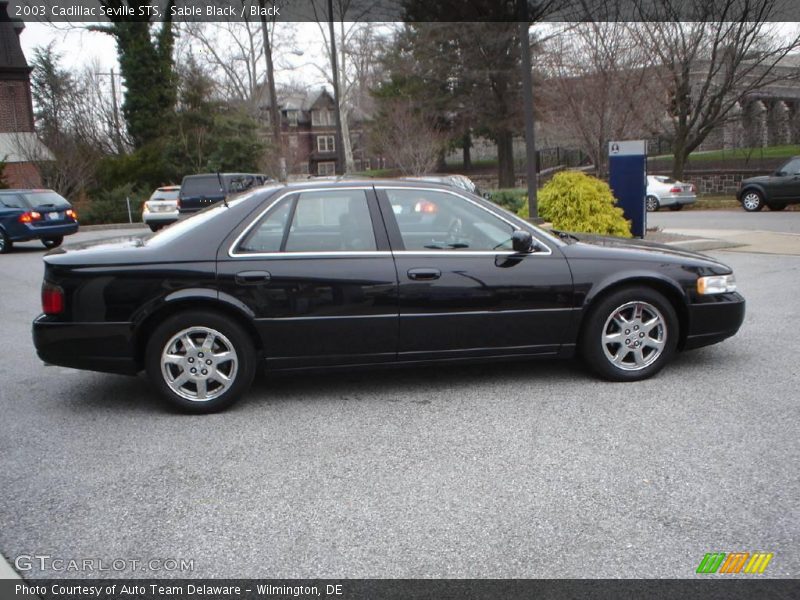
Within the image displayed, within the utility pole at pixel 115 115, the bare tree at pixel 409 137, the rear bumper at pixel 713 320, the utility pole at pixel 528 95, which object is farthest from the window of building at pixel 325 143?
the rear bumper at pixel 713 320

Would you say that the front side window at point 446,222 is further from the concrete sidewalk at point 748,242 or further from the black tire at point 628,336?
the concrete sidewalk at point 748,242

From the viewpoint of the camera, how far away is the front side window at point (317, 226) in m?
5.28

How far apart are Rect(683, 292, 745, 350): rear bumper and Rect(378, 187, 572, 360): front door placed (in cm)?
104

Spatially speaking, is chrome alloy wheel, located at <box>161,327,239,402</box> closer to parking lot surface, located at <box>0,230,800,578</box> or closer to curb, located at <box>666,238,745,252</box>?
parking lot surface, located at <box>0,230,800,578</box>

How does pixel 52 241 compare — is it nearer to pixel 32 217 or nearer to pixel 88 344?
pixel 32 217

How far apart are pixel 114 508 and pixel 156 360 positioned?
1.47m

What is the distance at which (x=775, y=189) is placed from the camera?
21.7 m

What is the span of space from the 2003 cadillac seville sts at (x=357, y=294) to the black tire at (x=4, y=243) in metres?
13.7

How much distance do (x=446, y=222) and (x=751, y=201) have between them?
1985 centimetres

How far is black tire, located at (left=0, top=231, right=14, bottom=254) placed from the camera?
1726 cm

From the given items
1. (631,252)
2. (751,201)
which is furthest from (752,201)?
(631,252)

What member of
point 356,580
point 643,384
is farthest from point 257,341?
point 643,384

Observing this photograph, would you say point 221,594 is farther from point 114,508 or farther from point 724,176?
point 724,176

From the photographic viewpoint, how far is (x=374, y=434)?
4723mm
